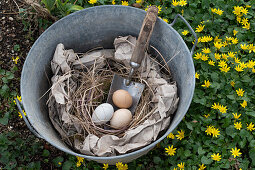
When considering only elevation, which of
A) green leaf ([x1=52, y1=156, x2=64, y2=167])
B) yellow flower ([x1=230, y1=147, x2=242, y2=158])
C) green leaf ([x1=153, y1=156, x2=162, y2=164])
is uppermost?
yellow flower ([x1=230, y1=147, x2=242, y2=158])

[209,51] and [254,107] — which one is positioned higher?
[209,51]

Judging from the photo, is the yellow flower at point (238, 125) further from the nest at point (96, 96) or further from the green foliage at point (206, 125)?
the nest at point (96, 96)

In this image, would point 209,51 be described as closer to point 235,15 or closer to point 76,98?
point 235,15

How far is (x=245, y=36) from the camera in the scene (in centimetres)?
175

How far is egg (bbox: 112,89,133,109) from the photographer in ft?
4.71

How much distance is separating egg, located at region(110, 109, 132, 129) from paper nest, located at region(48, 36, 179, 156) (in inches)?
2.2

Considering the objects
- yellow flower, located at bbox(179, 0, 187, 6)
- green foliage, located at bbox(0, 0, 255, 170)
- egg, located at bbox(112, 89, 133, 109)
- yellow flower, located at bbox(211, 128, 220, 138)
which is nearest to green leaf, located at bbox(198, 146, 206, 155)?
green foliage, located at bbox(0, 0, 255, 170)

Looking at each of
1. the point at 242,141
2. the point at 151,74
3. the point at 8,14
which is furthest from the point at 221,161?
the point at 8,14

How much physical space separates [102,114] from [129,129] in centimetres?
16

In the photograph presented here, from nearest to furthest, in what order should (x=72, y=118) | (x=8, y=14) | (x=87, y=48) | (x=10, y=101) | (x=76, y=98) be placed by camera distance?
(x=72, y=118)
(x=76, y=98)
(x=87, y=48)
(x=10, y=101)
(x=8, y=14)

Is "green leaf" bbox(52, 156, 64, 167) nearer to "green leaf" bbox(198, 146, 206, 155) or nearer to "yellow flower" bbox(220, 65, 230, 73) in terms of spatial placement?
"green leaf" bbox(198, 146, 206, 155)

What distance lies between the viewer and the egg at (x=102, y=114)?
4.51 ft

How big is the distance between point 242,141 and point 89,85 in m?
0.90

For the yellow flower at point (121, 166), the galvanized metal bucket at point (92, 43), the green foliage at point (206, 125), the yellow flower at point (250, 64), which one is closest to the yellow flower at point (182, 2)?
the green foliage at point (206, 125)
